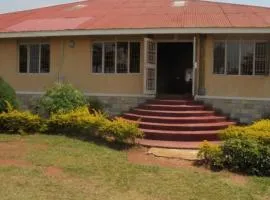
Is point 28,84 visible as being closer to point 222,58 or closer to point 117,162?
point 222,58

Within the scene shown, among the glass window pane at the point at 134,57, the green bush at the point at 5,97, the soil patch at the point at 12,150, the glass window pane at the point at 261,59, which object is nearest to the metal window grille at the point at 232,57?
the glass window pane at the point at 261,59

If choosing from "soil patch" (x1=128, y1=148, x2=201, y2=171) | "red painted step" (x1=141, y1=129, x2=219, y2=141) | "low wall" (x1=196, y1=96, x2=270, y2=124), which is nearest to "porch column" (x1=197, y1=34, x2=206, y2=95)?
"low wall" (x1=196, y1=96, x2=270, y2=124)

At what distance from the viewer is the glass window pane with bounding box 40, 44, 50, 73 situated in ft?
58.9

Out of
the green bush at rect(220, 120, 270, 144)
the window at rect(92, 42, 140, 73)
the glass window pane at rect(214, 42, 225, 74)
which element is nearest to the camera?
the green bush at rect(220, 120, 270, 144)

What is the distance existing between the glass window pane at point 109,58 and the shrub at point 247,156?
730 centimetres

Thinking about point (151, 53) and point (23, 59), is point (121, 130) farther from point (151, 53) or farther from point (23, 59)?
point (23, 59)

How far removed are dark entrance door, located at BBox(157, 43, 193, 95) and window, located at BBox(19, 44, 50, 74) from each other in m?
4.63

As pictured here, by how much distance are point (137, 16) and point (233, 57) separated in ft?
13.2

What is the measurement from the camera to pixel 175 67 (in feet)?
67.7

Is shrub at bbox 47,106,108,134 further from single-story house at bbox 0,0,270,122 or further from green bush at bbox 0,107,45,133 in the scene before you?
single-story house at bbox 0,0,270,122

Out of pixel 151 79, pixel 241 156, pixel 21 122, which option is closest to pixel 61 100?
pixel 21 122

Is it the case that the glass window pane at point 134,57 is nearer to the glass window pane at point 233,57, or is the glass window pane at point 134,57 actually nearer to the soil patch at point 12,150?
the glass window pane at point 233,57

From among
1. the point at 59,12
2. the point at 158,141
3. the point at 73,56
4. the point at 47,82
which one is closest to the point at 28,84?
the point at 47,82

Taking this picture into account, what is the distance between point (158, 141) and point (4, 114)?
459cm
